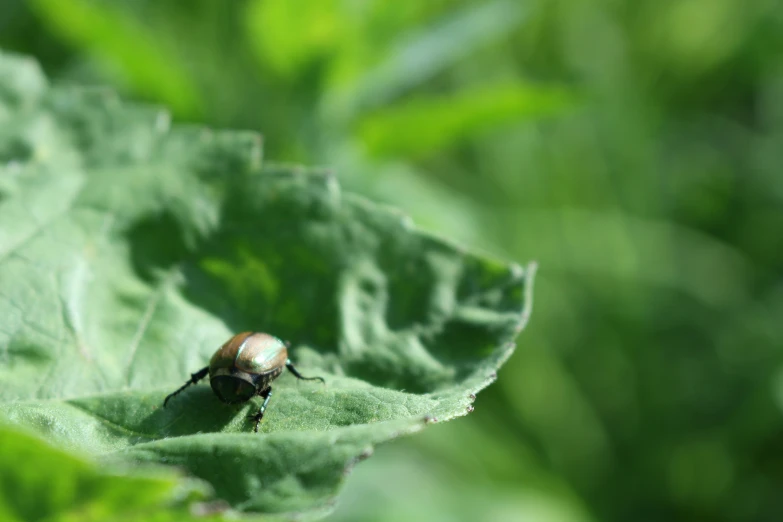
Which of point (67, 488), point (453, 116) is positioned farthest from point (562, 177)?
point (67, 488)

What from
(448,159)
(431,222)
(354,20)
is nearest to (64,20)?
(354,20)

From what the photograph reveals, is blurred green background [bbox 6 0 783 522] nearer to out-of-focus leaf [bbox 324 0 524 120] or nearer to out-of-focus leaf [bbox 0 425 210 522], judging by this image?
out-of-focus leaf [bbox 324 0 524 120]

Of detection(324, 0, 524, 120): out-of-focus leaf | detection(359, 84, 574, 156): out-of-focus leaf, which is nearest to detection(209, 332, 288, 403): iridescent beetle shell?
detection(359, 84, 574, 156): out-of-focus leaf

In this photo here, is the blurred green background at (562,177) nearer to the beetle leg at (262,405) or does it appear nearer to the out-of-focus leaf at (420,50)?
the out-of-focus leaf at (420,50)

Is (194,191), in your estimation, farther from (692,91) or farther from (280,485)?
(692,91)

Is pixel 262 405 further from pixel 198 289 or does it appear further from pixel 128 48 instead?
pixel 128 48

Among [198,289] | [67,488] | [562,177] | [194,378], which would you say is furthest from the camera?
[562,177]
